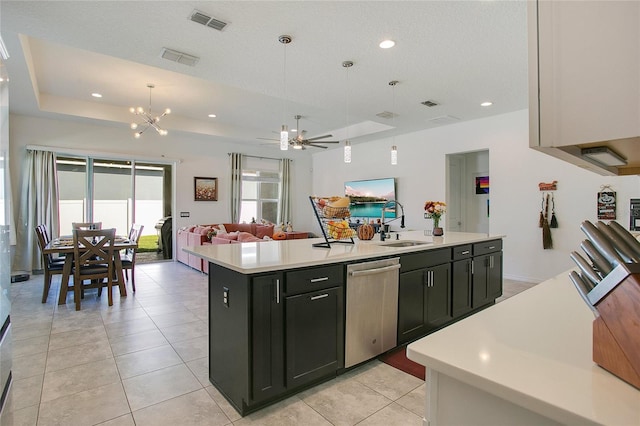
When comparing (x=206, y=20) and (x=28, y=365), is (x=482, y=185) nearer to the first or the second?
(x=206, y=20)

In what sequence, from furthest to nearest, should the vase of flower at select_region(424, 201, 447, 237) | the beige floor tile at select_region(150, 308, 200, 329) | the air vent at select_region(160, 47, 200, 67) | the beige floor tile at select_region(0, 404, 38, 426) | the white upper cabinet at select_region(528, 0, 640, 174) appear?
1. the vase of flower at select_region(424, 201, 447, 237)
2. the beige floor tile at select_region(150, 308, 200, 329)
3. the air vent at select_region(160, 47, 200, 67)
4. the beige floor tile at select_region(0, 404, 38, 426)
5. the white upper cabinet at select_region(528, 0, 640, 174)

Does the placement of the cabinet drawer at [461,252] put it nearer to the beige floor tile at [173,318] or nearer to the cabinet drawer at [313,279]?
the cabinet drawer at [313,279]

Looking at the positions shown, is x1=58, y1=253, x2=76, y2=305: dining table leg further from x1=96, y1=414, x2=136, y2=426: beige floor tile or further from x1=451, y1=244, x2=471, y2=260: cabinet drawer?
x1=451, y1=244, x2=471, y2=260: cabinet drawer

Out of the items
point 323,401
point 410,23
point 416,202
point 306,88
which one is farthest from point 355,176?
point 323,401

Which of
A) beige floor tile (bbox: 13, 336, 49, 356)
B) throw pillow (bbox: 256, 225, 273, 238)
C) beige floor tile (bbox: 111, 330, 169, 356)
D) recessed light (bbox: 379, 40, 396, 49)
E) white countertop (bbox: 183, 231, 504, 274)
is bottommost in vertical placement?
beige floor tile (bbox: 111, 330, 169, 356)

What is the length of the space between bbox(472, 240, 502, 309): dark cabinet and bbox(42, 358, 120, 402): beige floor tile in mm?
3451

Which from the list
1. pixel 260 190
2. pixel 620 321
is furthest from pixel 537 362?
pixel 260 190

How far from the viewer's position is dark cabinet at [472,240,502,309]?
364 cm

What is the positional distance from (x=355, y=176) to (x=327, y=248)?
19.4ft

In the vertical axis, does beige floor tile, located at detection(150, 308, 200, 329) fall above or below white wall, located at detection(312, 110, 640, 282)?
below

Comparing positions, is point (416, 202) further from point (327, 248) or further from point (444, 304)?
point (327, 248)

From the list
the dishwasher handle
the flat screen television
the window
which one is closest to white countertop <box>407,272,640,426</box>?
the dishwasher handle

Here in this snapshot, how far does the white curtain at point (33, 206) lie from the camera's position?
19.7 feet

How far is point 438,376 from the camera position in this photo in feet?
2.63
